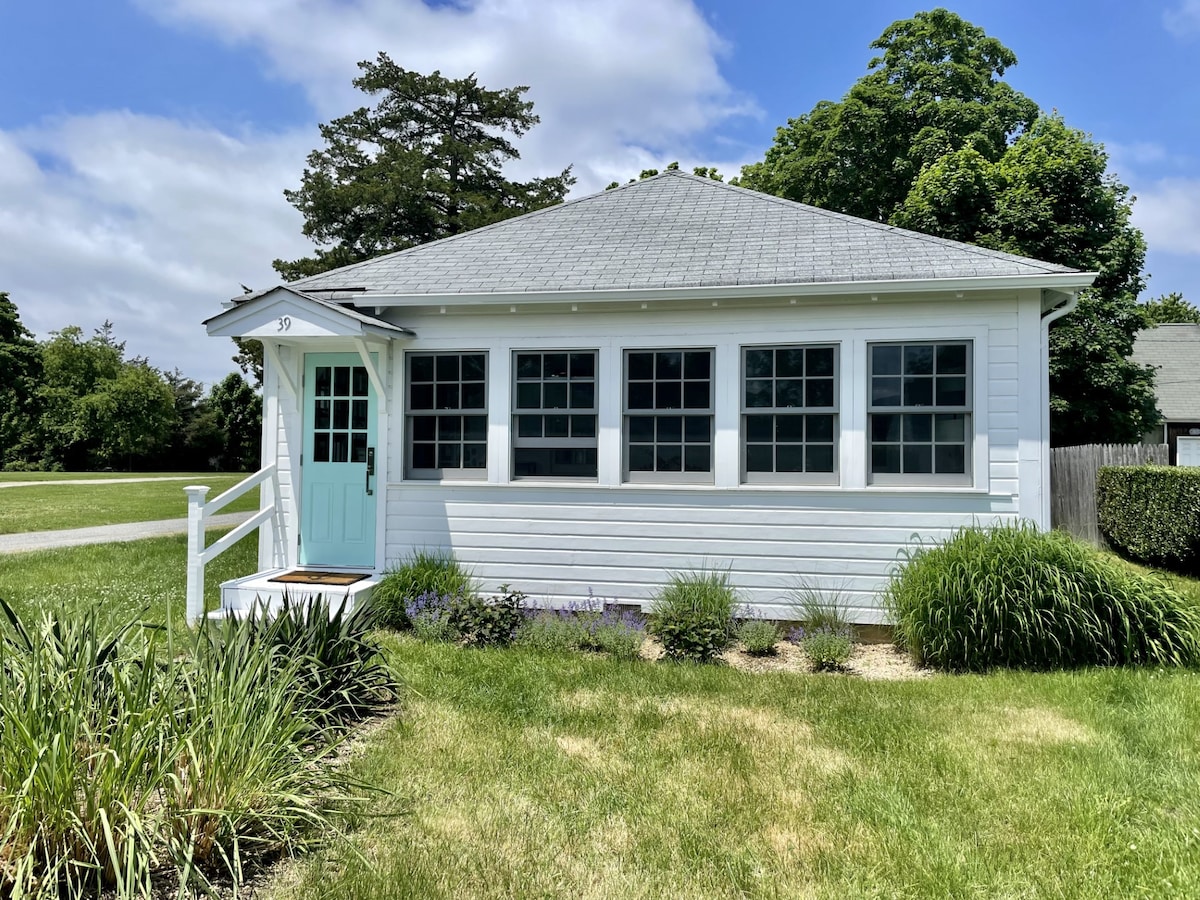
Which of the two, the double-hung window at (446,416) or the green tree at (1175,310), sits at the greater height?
the green tree at (1175,310)

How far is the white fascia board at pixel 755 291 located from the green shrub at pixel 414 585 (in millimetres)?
2724

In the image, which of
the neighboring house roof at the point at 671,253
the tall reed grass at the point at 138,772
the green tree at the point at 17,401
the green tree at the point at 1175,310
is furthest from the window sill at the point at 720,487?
the green tree at the point at 1175,310

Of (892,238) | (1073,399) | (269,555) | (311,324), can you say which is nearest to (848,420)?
(892,238)

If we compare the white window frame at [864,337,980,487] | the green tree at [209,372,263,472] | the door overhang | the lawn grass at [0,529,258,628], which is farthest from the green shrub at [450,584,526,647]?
the green tree at [209,372,263,472]

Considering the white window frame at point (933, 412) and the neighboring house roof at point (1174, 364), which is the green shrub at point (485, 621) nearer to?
the white window frame at point (933, 412)

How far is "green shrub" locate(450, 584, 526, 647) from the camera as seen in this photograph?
655 centimetres

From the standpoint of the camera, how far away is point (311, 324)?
7.00 m

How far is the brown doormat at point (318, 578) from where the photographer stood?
7264mm

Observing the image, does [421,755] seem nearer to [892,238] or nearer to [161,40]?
[892,238]

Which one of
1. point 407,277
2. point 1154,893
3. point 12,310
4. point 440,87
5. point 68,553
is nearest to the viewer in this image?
point 1154,893

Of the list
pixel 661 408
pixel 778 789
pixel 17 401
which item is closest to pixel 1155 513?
pixel 661 408

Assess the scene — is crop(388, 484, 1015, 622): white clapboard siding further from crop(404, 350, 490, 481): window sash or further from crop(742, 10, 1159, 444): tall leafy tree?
crop(742, 10, 1159, 444): tall leafy tree

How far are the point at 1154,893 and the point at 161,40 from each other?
498 inches

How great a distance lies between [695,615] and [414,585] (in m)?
2.81
